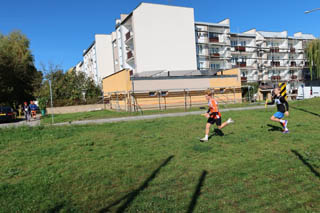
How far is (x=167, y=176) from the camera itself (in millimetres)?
4723

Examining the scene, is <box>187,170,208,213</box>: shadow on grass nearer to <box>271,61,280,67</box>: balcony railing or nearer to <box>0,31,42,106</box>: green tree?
<box>0,31,42,106</box>: green tree

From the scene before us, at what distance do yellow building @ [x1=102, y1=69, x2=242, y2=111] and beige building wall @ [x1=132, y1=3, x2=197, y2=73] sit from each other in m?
8.45

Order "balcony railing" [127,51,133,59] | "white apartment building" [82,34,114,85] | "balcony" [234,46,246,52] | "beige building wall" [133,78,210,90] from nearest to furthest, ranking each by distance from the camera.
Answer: "beige building wall" [133,78,210,90] < "balcony railing" [127,51,133,59] < "balcony" [234,46,246,52] < "white apartment building" [82,34,114,85]

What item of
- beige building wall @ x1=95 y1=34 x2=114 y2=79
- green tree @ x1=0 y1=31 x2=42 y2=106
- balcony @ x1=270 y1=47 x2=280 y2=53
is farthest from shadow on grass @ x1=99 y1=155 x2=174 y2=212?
balcony @ x1=270 y1=47 x2=280 y2=53

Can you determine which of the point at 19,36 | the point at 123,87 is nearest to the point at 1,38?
the point at 19,36

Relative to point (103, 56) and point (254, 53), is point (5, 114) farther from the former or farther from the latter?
point (254, 53)

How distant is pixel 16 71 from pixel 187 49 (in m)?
26.0

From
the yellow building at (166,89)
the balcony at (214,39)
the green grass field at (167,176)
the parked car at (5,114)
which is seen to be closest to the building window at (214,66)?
the balcony at (214,39)

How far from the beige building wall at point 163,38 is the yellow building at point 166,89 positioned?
845 centimetres

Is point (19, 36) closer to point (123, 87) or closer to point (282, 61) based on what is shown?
point (123, 87)

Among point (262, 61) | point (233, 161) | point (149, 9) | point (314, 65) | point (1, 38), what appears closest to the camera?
point (233, 161)

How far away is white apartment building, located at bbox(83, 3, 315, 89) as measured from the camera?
36.8 metres

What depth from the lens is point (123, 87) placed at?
26.7 meters

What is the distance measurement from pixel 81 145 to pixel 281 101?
710 centimetres
